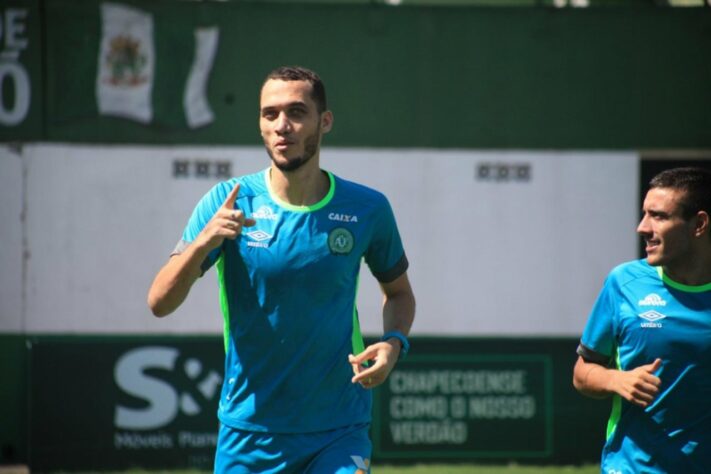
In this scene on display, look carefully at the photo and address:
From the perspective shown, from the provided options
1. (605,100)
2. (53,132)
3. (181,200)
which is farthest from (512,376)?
(53,132)

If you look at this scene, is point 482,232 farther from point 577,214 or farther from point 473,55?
point 473,55

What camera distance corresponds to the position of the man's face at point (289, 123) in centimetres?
469

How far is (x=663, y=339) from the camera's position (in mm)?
4844

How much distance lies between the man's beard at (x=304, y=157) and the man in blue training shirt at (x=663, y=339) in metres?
1.43

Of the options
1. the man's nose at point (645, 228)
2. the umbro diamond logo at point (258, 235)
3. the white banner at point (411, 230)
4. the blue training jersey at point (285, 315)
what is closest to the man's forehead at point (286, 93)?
the blue training jersey at point (285, 315)

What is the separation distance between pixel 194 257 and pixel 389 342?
913mm

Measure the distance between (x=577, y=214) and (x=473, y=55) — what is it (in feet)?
5.41

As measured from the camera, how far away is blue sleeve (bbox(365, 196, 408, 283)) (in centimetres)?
499

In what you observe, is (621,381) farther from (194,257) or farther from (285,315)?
(194,257)

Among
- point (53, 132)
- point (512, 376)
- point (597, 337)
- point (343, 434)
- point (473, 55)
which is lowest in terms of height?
point (512, 376)

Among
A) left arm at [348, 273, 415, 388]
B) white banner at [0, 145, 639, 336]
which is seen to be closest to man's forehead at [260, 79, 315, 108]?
left arm at [348, 273, 415, 388]

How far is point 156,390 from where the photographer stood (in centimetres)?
966

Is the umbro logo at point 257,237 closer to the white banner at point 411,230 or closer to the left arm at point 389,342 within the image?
the left arm at point 389,342

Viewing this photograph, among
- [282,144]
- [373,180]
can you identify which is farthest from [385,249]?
[373,180]
